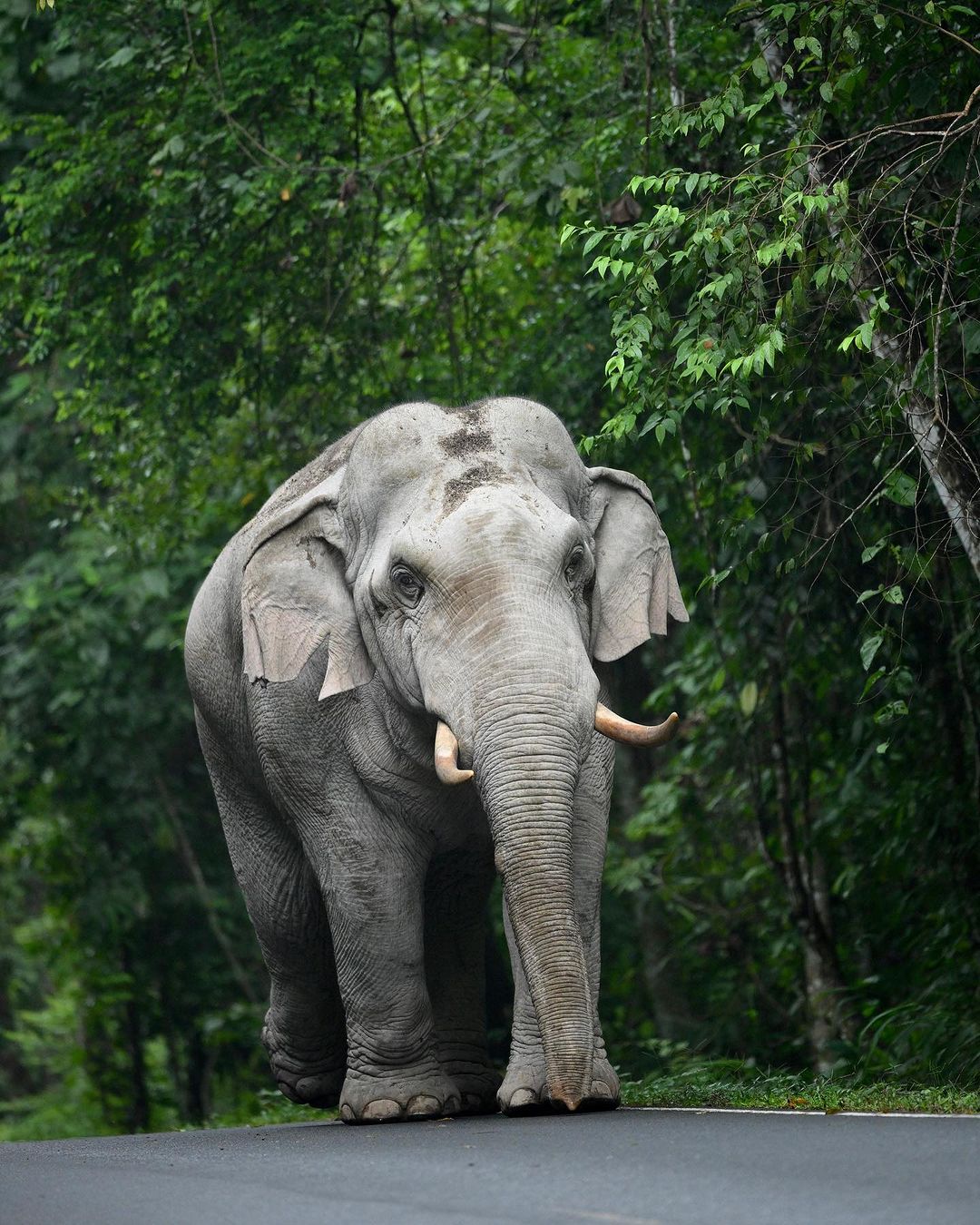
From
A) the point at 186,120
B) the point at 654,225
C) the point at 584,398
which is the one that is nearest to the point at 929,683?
the point at 584,398

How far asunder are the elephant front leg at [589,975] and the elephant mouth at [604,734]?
1.38 ft

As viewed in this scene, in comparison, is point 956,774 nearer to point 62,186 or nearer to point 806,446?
point 806,446

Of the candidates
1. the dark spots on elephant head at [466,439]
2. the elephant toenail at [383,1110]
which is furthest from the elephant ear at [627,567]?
the elephant toenail at [383,1110]

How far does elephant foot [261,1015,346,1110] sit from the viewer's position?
29.7 ft

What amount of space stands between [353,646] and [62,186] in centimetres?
549

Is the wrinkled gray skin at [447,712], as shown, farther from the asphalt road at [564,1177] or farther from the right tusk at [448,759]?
the asphalt road at [564,1177]

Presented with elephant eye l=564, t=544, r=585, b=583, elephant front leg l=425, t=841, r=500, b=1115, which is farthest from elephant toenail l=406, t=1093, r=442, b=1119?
elephant eye l=564, t=544, r=585, b=583

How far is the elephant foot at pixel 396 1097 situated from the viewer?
7.50 m

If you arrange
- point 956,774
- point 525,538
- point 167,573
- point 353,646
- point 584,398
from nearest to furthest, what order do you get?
point 525,538 → point 353,646 → point 956,774 → point 584,398 → point 167,573

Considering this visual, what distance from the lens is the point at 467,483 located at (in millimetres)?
7359

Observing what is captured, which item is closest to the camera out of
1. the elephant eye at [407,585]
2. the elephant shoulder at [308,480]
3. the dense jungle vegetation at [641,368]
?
the elephant eye at [407,585]

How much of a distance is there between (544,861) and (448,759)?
55cm

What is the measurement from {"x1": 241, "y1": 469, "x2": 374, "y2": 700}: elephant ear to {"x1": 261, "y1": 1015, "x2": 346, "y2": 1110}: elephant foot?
217 centimetres

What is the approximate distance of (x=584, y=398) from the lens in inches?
463
